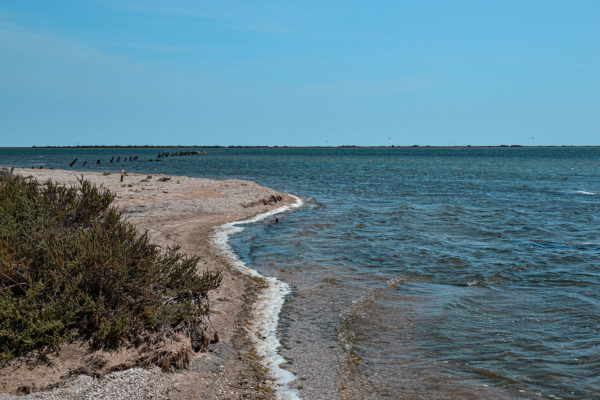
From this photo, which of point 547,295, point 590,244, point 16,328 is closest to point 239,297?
point 16,328

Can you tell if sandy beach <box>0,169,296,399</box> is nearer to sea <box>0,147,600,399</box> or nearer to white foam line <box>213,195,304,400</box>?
white foam line <box>213,195,304,400</box>

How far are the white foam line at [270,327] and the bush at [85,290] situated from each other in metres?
1.18

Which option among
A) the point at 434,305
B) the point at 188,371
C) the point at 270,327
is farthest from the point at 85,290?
the point at 434,305

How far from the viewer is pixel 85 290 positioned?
21.5ft

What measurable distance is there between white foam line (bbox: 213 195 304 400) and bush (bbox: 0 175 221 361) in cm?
118

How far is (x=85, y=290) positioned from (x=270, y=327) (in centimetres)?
348

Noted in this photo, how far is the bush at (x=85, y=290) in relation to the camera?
19.5 ft

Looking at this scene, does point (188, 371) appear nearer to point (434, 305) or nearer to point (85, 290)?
point (85, 290)

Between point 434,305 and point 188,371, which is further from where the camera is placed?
point 434,305

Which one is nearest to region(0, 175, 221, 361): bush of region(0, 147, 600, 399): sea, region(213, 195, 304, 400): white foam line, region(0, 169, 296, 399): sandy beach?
region(0, 169, 296, 399): sandy beach

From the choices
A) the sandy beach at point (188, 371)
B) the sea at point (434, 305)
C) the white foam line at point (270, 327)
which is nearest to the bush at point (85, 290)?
the sandy beach at point (188, 371)

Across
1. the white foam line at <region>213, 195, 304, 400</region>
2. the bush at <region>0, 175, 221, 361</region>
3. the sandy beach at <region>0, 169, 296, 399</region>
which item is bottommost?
the white foam line at <region>213, 195, 304, 400</region>

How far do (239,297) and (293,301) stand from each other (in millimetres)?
1163

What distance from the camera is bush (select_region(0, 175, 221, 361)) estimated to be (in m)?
5.95
